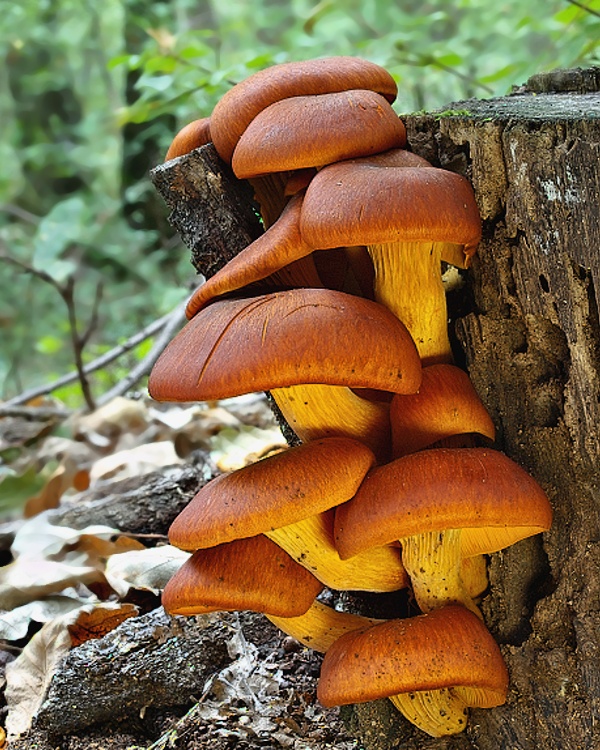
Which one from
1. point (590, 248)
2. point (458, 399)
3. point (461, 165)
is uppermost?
point (461, 165)

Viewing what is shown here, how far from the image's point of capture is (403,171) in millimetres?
2006

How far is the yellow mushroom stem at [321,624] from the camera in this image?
244cm

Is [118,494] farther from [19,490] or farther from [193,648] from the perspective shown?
[193,648]

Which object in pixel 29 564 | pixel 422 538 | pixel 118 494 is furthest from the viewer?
pixel 118 494

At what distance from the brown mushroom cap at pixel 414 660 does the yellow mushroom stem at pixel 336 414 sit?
1.71 feet

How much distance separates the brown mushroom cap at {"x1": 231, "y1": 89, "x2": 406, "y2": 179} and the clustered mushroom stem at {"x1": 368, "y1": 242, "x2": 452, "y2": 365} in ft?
0.99

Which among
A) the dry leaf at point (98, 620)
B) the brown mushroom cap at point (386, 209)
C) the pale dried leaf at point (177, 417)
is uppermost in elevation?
the brown mushroom cap at point (386, 209)

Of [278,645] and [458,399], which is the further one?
[278,645]

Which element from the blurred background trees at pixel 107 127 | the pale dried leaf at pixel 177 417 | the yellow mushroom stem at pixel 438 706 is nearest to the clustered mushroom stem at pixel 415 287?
the yellow mushroom stem at pixel 438 706

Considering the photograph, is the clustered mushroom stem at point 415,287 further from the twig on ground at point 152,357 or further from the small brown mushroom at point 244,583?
the twig on ground at point 152,357

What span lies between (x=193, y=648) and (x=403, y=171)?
73.4 inches

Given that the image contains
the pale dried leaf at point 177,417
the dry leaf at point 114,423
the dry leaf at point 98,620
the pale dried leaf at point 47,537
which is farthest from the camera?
the dry leaf at point 114,423

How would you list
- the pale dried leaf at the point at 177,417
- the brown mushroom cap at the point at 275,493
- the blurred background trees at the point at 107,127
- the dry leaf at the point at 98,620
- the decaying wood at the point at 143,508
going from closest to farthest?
1. the brown mushroom cap at the point at 275,493
2. the dry leaf at the point at 98,620
3. the decaying wood at the point at 143,508
4. the pale dried leaf at the point at 177,417
5. the blurred background trees at the point at 107,127

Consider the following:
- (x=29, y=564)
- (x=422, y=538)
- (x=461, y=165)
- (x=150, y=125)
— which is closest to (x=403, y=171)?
(x=461, y=165)
